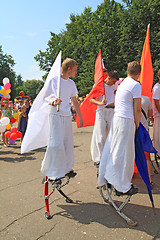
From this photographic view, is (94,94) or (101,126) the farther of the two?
(101,126)

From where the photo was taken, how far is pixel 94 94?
4.12m

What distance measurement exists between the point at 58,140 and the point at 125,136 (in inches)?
36.3

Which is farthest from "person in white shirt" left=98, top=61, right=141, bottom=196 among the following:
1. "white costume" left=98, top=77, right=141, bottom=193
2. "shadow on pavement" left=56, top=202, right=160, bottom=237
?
"shadow on pavement" left=56, top=202, right=160, bottom=237

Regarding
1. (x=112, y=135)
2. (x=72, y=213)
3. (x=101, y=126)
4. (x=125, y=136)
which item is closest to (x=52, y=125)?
(x=112, y=135)

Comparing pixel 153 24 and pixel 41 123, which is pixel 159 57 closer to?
pixel 153 24

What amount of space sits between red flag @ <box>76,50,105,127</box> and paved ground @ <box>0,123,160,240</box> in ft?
4.11

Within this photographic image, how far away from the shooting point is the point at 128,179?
2922 mm

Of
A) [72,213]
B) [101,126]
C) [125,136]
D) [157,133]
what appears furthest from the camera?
[157,133]

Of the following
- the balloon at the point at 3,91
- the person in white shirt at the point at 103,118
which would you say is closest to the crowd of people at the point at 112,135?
the person in white shirt at the point at 103,118

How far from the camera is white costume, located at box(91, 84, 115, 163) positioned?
4.26m

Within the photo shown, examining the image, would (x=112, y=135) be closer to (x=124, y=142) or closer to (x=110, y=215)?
(x=124, y=142)

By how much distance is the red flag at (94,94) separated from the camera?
3.98 m

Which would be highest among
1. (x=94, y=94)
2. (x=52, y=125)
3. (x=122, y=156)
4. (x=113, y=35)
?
(x=113, y=35)

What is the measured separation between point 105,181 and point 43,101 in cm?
143
